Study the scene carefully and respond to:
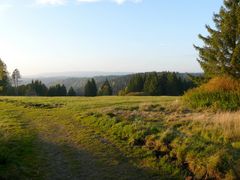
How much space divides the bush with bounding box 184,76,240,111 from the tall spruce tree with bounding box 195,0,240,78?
47.5 inches

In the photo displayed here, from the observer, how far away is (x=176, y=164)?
10445mm

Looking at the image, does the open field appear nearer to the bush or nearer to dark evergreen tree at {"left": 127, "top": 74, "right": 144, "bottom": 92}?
the bush

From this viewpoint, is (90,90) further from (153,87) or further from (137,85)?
(153,87)

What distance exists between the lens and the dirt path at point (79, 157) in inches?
388

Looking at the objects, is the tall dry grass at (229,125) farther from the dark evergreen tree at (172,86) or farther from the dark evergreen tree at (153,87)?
the dark evergreen tree at (172,86)

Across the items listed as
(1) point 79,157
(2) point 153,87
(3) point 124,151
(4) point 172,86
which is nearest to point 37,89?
(2) point 153,87

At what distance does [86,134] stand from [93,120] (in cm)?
399

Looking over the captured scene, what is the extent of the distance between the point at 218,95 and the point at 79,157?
52.2ft

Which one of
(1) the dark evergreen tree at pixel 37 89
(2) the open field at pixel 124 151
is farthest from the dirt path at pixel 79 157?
(1) the dark evergreen tree at pixel 37 89

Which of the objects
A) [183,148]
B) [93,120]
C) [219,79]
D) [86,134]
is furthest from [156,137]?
[219,79]

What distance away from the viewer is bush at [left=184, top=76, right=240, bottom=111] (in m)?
23.7

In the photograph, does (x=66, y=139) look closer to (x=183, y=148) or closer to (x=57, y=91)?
(x=183, y=148)

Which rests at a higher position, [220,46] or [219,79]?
[220,46]

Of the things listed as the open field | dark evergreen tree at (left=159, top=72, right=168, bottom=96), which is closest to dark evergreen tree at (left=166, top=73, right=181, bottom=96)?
dark evergreen tree at (left=159, top=72, right=168, bottom=96)
